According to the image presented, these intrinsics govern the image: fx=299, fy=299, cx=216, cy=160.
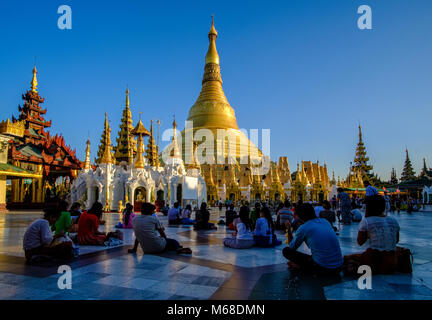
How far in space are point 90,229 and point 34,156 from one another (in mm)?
30130

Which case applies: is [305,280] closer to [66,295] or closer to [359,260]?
[359,260]

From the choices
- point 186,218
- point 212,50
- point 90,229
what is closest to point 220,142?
point 212,50

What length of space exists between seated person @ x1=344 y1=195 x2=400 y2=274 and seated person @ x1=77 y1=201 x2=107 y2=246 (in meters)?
5.33

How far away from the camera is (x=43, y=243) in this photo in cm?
516

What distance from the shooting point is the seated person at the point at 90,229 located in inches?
272

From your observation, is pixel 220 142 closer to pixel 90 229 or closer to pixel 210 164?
pixel 210 164

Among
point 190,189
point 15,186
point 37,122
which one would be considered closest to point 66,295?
point 190,189

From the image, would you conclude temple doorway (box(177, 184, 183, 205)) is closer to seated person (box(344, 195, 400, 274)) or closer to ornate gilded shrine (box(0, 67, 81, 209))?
ornate gilded shrine (box(0, 67, 81, 209))

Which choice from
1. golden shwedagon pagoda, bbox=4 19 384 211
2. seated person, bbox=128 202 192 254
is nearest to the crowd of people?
seated person, bbox=128 202 192 254

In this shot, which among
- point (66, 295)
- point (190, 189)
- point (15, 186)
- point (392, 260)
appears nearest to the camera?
point (66, 295)

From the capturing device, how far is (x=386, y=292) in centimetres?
353

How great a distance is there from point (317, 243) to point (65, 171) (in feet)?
122

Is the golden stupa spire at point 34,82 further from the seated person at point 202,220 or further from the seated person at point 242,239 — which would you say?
the seated person at point 242,239

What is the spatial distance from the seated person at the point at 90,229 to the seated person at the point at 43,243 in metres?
1.54
